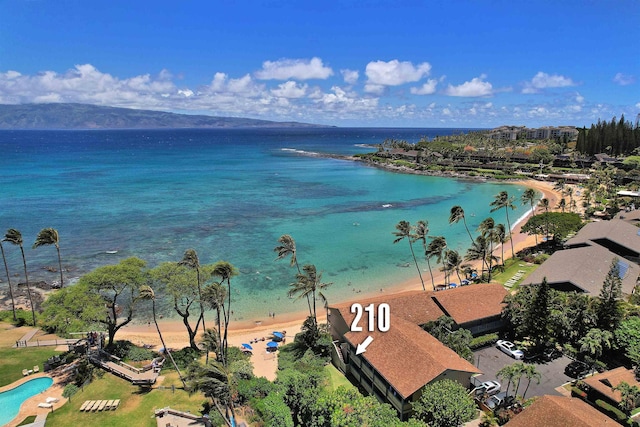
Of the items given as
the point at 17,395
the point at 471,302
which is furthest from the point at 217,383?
the point at 471,302

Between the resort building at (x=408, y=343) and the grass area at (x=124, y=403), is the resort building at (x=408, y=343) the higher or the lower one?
the higher one

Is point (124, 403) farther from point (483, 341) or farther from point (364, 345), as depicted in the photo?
point (483, 341)

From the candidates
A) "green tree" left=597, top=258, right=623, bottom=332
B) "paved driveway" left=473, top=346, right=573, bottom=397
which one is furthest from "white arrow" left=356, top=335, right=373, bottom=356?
"green tree" left=597, top=258, right=623, bottom=332

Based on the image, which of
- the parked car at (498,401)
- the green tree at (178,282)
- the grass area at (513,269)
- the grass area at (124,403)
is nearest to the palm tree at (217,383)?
the grass area at (124,403)

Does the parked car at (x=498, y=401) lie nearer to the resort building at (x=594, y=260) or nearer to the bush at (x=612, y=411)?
the bush at (x=612, y=411)

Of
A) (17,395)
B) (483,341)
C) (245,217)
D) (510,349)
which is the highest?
(483,341)
